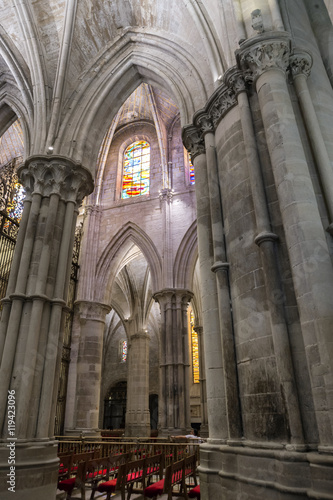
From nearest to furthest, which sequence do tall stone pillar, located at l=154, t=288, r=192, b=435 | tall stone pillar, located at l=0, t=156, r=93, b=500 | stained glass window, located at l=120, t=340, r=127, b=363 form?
tall stone pillar, located at l=0, t=156, r=93, b=500
tall stone pillar, located at l=154, t=288, r=192, b=435
stained glass window, located at l=120, t=340, r=127, b=363

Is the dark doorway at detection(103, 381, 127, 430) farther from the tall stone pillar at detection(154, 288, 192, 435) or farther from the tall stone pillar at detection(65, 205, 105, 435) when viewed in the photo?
the tall stone pillar at detection(154, 288, 192, 435)

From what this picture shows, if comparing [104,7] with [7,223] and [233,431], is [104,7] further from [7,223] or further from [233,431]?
[233,431]

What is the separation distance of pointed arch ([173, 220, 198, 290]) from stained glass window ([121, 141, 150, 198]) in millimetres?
3401

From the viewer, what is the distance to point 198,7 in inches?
283

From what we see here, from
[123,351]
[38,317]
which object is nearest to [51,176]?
[38,317]

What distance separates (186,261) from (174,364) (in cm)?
391

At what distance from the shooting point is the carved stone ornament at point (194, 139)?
20.9 feet

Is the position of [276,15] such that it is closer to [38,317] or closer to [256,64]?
[256,64]

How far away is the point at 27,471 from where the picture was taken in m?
5.39

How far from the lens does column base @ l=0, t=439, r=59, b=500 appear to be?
5.25 metres

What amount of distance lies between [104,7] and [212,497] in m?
10.9

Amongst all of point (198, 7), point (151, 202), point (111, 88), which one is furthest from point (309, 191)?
point (151, 202)

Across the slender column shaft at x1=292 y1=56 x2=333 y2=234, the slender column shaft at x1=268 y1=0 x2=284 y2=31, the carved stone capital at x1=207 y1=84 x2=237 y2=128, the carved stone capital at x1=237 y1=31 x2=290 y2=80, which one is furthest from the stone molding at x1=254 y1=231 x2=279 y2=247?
the slender column shaft at x1=268 y1=0 x2=284 y2=31

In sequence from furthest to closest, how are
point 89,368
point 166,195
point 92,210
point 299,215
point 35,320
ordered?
point 92,210
point 166,195
point 89,368
point 35,320
point 299,215
